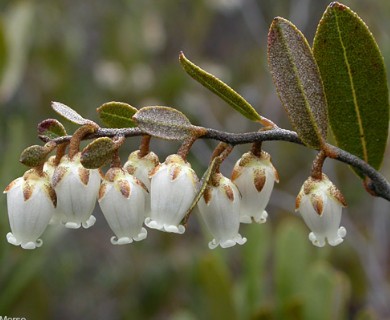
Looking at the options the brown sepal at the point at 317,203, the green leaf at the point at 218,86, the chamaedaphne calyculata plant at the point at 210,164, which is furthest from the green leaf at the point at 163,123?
the brown sepal at the point at 317,203

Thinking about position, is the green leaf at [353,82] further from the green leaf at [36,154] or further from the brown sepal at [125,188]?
the green leaf at [36,154]

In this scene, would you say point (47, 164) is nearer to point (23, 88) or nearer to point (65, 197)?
point (65, 197)

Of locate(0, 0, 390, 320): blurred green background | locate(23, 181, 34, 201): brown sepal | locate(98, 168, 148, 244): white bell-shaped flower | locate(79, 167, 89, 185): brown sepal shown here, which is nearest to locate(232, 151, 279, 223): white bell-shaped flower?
locate(98, 168, 148, 244): white bell-shaped flower

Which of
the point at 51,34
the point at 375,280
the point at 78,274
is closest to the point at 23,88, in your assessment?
the point at 51,34

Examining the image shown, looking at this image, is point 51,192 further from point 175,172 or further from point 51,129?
point 175,172

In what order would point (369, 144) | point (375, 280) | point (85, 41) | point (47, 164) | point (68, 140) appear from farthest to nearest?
point (85, 41) → point (375, 280) → point (369, 144) → point (47, 164) → point (68, 140)

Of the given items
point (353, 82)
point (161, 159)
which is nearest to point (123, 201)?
point (353, 82)
